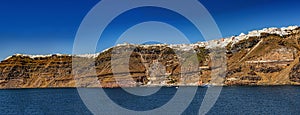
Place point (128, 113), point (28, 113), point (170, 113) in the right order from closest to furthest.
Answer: point (170, 113)
point (128, 113)
point (28, 113)

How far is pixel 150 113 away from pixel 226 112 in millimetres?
15350

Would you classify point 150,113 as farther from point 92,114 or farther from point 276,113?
point 276,113

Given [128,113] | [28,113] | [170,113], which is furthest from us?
[28,113]

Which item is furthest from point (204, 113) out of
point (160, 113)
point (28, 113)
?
point (28, 113)

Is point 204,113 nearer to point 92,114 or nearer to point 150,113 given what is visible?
point 150,113

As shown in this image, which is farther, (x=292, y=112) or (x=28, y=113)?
(x=28, y=113)

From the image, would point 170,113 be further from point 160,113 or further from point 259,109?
point 259,109

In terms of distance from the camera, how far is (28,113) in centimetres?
8994

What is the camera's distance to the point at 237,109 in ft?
278

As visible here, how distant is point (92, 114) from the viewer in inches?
3250

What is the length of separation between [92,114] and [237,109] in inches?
1226

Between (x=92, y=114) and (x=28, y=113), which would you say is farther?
(x=28, y=113)

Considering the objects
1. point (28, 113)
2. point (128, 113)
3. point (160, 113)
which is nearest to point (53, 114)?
point (28, 113)

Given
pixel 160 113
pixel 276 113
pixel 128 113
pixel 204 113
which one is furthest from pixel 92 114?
pixel 276 113
